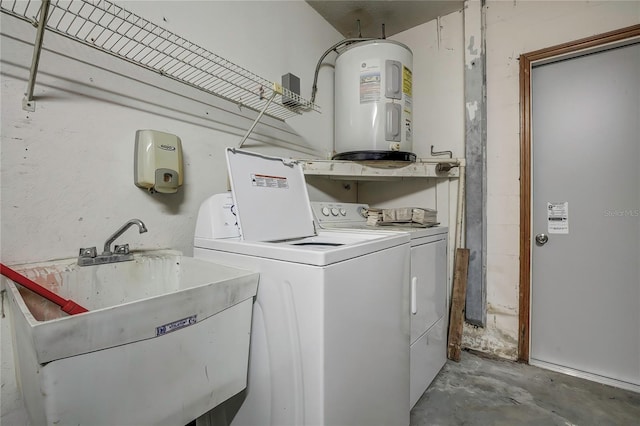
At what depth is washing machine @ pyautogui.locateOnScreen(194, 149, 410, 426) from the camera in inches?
38.1

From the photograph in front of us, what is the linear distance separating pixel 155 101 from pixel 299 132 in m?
1.04

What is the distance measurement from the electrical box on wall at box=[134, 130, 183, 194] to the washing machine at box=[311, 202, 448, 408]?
83 centimetres

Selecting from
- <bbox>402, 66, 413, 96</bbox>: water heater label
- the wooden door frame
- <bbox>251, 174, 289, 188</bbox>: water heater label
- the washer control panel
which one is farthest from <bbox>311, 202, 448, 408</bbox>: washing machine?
<bbox>402, 66, 413, 96</bbox>: water heater label

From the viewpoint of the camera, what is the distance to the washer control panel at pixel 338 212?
74.9 inches

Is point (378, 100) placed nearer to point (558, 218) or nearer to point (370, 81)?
point (370, 81)

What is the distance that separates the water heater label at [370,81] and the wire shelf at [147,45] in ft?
1.62

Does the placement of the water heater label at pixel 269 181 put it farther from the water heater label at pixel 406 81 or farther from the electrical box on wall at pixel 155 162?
the water heater label at pixel 406 81

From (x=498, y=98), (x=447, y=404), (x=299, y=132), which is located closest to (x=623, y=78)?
(x=498, y=98)

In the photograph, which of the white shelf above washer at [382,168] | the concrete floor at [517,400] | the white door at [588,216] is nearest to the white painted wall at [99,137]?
the white shelf above washer at [382,168]

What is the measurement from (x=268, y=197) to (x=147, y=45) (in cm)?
76

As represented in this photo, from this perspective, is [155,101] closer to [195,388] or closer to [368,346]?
[195,388]

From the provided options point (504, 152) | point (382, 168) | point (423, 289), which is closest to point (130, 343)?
point (423, 289)

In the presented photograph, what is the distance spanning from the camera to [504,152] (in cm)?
220

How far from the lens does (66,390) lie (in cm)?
64
